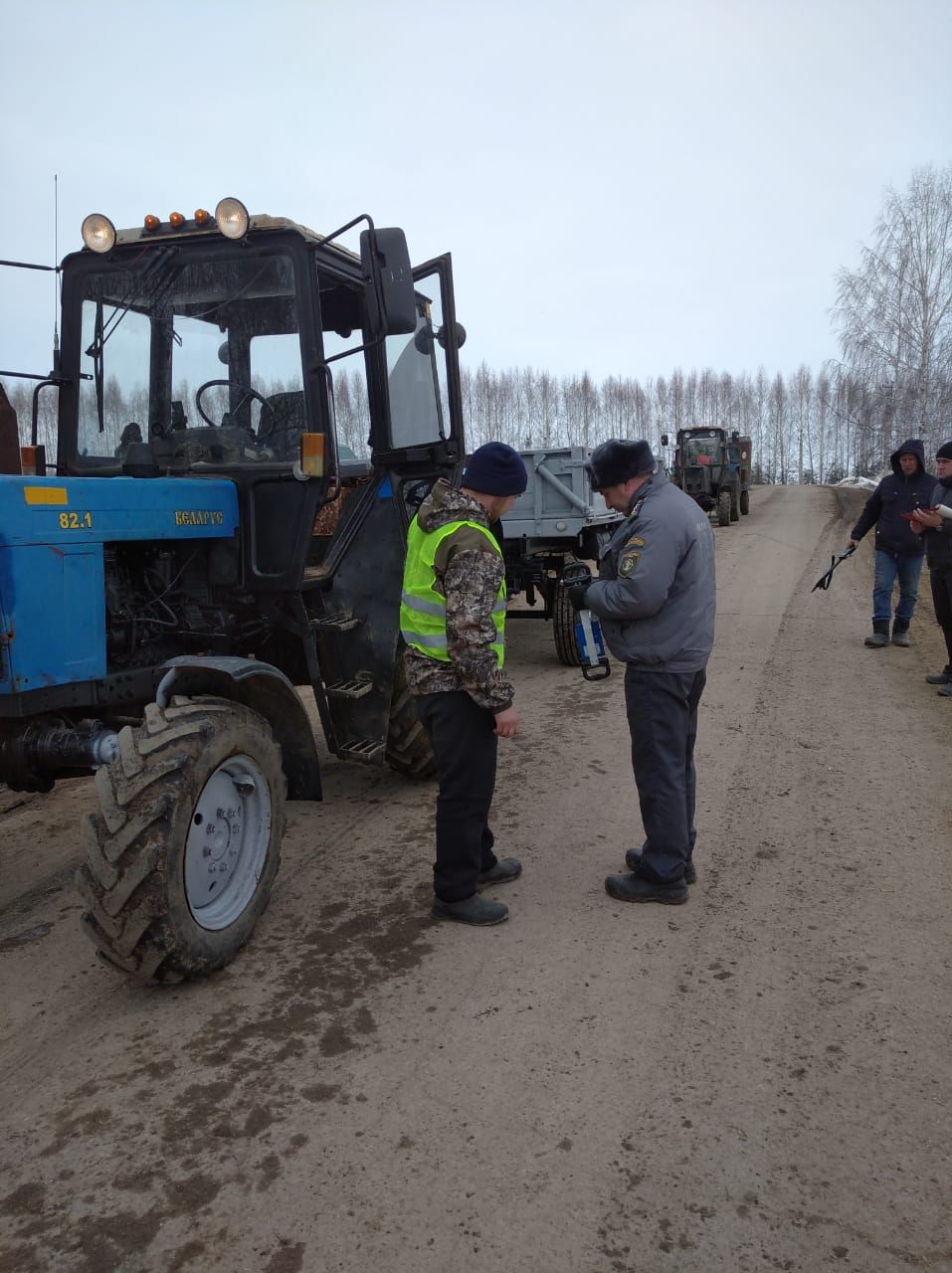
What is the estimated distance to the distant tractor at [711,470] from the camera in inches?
919

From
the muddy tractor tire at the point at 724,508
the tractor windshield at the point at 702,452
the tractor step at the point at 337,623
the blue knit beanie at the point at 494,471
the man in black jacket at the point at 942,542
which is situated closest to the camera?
the blue knit beanie at the point at 494,471

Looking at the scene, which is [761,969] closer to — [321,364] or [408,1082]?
[408,1082]

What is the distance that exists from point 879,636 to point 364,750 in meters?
5.93

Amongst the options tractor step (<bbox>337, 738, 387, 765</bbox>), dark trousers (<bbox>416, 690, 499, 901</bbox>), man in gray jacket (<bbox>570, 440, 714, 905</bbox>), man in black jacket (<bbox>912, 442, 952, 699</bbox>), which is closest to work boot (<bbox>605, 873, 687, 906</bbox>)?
man in gray jacket (<bbox>570, 440, 714, 905</bbox>)

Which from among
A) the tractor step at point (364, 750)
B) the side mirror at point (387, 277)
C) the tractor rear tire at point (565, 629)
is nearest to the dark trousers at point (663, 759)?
the tractor step at point (364, 750)

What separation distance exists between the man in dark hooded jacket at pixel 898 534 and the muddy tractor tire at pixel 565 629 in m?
2.74

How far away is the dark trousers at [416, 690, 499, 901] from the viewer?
11.3 feet

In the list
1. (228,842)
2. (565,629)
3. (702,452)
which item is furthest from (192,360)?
(702,452)

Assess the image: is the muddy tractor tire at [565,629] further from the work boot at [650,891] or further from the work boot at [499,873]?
the work boot at [650,891]

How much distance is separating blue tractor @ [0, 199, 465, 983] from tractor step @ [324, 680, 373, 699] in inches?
0.8

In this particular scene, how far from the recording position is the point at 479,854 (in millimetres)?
3555

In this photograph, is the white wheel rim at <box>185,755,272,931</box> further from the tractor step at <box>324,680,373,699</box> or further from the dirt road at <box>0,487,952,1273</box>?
the tractor step at <box>324,680,373,699</box>

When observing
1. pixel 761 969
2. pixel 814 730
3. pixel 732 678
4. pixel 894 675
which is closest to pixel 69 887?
pixel 761 969

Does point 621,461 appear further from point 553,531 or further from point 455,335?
point 553,531
